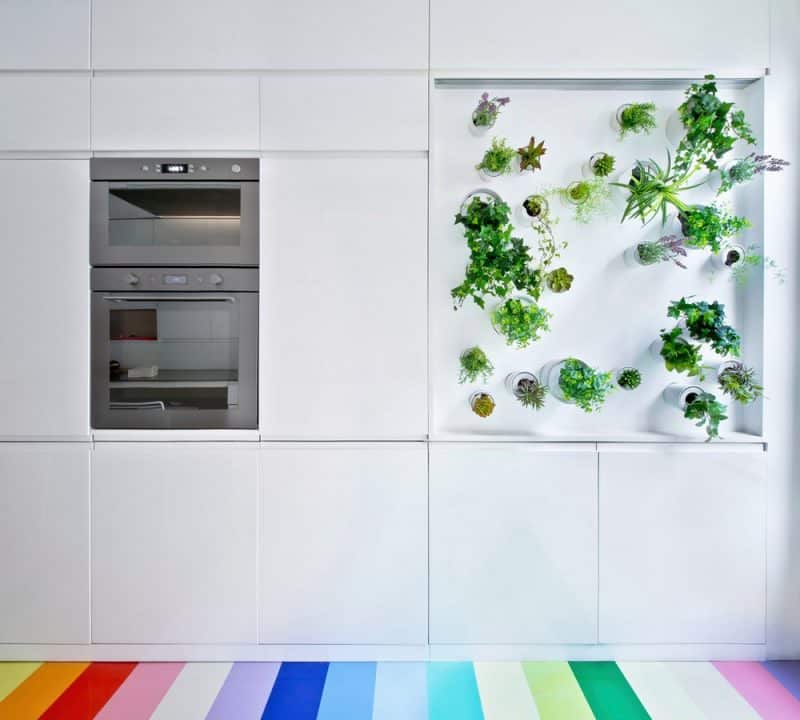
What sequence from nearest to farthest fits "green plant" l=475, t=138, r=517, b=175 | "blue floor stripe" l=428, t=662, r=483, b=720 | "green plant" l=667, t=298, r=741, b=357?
"blue floor stripe" l=428, t=662, r=483, b=720
"green plant" l=667, t=298, r=741, b=357
"green plant" l=475, t=138, r=517, b=175

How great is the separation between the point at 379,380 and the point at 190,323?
0.74 meters

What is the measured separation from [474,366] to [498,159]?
0.80 m

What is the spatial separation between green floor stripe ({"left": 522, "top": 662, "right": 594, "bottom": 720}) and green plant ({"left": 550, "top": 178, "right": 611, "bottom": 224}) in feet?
5.60

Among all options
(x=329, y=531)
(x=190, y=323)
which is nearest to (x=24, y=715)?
(x=329, y=531)

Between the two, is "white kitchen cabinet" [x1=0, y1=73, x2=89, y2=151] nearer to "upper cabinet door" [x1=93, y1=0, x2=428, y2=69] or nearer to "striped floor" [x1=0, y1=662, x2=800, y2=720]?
"upper cabinet door" [x1=93, y1=0, x2=428, y2=69]

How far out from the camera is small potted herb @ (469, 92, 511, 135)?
78.5 inches

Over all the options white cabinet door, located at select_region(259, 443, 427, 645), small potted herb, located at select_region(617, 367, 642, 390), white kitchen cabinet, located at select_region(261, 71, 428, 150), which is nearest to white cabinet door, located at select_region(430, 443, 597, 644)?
white cabinet door, located at select_region(259, 443, 427, 645)

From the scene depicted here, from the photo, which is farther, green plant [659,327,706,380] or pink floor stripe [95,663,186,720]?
green plant [659,327,706,380]

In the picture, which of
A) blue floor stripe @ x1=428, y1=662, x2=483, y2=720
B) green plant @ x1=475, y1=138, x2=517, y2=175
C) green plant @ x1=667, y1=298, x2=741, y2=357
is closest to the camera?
blue floor stripe @ x1=428, y1=662, x2=483, y2=720

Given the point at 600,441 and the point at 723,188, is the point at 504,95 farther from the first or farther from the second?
the point at 600,441

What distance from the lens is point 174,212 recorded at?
198 cm

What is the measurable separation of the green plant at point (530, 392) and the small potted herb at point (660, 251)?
0.64 m

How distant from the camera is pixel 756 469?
1.97 metres

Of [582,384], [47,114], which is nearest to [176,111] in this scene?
[47,114]
